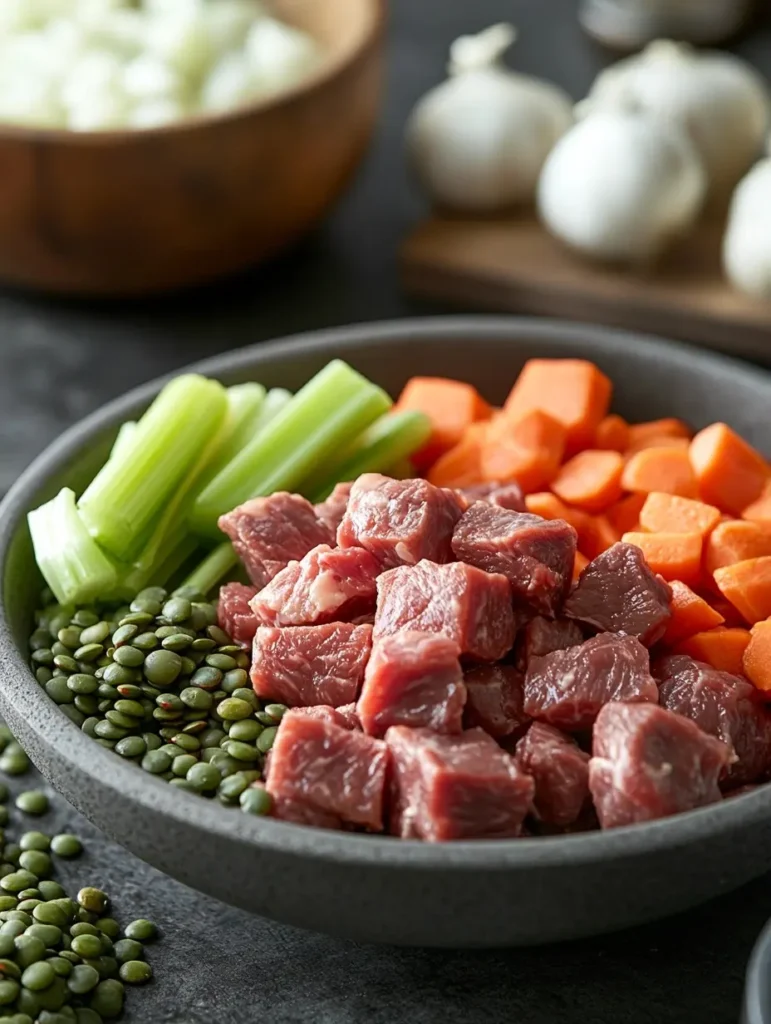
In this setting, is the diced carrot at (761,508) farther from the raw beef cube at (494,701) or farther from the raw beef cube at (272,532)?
the raw beef cube at (272,532)

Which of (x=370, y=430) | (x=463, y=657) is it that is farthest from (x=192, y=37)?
(x=463, y=657)

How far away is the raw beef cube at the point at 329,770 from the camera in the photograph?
2.34 metres

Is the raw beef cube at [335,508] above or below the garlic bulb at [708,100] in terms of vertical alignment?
below

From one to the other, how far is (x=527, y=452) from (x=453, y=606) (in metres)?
0.86

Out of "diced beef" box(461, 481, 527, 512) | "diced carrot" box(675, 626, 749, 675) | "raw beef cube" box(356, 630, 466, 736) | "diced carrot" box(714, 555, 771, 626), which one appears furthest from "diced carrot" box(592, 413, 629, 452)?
"raw beef cube" box(356, 630, 466, 736)

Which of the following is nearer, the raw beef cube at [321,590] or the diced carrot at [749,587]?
the raw beef cube at [321,590]

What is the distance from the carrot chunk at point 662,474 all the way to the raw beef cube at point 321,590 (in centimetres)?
79

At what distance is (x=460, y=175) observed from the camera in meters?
4.75

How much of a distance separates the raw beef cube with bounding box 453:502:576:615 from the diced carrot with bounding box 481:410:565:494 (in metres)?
0.49

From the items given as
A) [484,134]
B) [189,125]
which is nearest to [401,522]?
[189,125]

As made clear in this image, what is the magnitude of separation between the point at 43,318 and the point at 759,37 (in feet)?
12.1

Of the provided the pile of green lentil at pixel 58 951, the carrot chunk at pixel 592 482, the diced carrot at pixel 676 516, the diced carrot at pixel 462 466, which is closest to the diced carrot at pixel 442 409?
the diced carrot at pixel 462 466

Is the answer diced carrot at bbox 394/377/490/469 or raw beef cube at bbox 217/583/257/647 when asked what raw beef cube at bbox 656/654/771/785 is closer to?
raw beef cube at bbox 217/583/257/647

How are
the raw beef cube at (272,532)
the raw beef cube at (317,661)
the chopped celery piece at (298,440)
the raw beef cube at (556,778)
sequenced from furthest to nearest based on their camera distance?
the chopped celery piece at (298,440) < the raw beef cube at (272,532) < the raw beef cube at (317,661) < the raw beef cube at (556,778)
